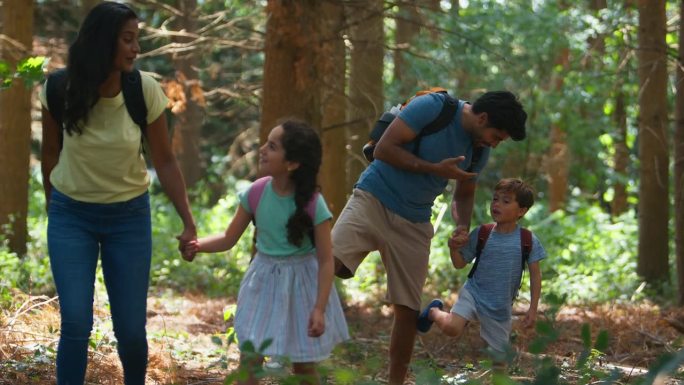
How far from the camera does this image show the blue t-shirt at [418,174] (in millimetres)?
5875

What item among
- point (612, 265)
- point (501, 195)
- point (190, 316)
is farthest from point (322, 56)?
point (612, 265)

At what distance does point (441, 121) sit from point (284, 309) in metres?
1.77

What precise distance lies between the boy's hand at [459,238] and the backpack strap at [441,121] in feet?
1.86

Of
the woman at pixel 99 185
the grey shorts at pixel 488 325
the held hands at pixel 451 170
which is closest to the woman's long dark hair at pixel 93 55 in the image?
the woman at pixel 99 185

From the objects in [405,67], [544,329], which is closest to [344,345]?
[544,329]

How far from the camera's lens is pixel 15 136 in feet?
40.7

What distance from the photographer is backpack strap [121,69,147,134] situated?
4.71 metres

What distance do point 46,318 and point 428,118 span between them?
11.6ft

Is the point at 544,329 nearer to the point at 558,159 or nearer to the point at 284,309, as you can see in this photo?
the point at 284,309

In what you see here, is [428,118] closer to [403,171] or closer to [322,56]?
[403,171]

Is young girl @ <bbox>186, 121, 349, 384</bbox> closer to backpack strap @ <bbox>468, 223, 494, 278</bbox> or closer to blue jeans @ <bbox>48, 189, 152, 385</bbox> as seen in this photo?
blue jeans @ <bbox>48, 189, 152, 385</bbox>

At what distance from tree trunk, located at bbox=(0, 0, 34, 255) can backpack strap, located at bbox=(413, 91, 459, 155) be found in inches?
285

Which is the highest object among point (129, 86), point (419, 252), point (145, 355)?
point (129, 86)

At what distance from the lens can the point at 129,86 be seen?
4.71 metres
